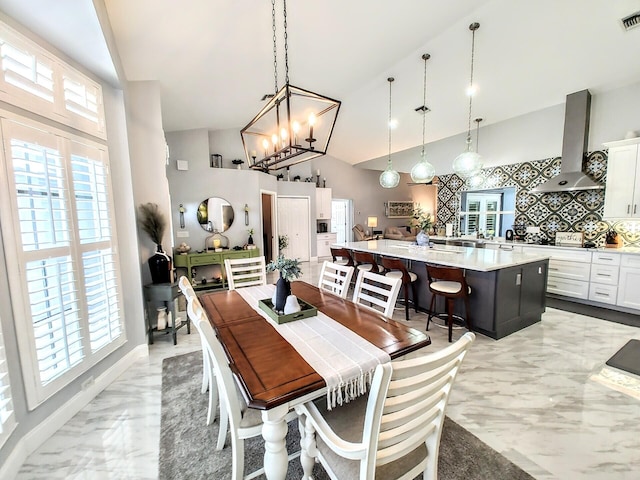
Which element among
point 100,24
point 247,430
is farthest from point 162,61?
point 247,430

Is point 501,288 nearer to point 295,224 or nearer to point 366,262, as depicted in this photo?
point 366,262

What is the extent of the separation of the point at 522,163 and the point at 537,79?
191 centimetres

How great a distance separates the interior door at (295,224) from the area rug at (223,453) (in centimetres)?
560

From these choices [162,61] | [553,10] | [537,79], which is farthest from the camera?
[537,79]

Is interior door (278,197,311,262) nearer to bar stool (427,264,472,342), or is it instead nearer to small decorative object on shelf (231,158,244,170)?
small decorative object on shelf (231,158,244,170)

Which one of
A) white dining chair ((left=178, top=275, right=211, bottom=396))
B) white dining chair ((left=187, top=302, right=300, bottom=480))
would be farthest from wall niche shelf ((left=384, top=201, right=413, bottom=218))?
white dining chair ((left=187, top=302, right=300, bottom=480))

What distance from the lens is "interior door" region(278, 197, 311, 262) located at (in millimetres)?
7531

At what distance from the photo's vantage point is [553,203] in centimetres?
514

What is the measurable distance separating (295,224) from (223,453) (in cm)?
636

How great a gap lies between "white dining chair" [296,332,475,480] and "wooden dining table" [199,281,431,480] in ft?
0.57

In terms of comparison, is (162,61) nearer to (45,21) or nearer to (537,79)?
(45,21)

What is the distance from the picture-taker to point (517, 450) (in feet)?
5.45

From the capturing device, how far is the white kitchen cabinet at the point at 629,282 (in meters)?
3.78

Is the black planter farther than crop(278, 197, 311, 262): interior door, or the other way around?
crop(278, 197, 311, 262): interior door
